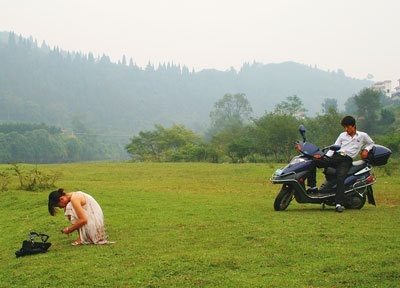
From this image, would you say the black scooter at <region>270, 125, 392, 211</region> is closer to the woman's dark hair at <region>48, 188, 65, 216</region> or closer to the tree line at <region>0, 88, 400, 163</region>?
the woman's dark hair at <region>48, 188, 65, 216</region>

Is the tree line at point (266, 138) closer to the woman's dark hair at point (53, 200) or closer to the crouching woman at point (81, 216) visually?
the crouching woman at point (81, 216)

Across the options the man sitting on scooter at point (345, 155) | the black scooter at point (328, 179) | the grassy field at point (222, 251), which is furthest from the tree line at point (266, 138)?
the grassy field at point (222, 251)

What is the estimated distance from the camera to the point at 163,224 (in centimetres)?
894

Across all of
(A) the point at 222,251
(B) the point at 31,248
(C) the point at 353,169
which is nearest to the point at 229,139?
(C) the point at 353,169

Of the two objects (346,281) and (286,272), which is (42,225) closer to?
(286,272)

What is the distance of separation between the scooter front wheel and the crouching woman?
3933mm

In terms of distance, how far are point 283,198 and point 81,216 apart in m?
4.38

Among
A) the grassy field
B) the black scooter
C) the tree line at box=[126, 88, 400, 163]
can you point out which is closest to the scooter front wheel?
the black scooter

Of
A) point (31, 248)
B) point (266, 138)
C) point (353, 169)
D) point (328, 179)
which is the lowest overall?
point (31, 248)

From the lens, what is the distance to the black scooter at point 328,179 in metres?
9.48

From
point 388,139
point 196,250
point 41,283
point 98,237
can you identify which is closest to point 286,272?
point 196,250

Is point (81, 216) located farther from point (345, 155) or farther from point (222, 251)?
point (345, 155)

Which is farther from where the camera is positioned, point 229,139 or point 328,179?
point 229,139

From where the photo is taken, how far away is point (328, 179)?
9.81 m
